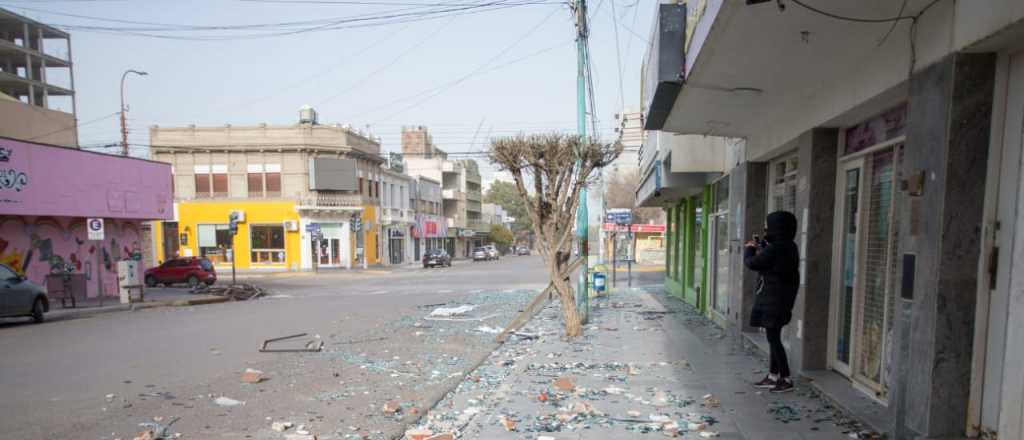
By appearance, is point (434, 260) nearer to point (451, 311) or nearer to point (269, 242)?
point (269, 242)

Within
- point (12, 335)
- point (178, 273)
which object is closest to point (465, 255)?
point (178, 273)

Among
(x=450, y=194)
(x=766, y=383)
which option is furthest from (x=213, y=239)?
(x=766, y=383)

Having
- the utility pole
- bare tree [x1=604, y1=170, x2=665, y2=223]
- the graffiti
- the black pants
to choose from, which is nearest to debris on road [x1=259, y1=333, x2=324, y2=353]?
the utility pole

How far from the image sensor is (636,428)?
4.46 meters

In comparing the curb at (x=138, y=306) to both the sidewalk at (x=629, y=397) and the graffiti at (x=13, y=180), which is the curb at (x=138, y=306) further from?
the sidewalk at (x=629, y=397)

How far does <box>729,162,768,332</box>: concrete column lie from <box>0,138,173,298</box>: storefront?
16.7m

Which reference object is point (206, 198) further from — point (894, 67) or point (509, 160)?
point (894, 67)

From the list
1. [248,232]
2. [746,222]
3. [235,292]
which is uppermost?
[746,222]

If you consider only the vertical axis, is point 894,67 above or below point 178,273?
above

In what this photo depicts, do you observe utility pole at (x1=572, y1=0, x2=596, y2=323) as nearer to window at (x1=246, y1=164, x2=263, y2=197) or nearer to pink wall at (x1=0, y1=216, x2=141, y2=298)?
pink wall at (x1=0, y1=216, x2=141, y2=298)

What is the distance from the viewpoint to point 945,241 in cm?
317

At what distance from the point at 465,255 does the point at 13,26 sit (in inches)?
2090

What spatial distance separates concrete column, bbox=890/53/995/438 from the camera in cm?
313

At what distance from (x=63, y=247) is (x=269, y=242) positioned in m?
19.9
